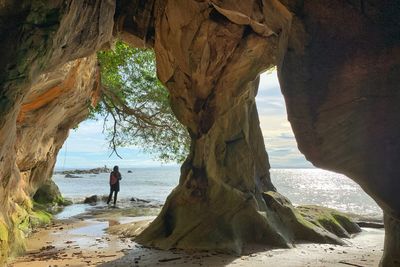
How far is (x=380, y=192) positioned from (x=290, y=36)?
2.50m

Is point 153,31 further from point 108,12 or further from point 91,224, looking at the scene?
point 91,224

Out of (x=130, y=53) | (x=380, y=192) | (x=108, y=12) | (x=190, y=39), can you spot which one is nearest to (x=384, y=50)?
(x=380, y=192)

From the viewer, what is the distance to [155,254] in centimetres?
976

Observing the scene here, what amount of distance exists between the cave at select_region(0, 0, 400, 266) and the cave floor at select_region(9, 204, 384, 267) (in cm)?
60

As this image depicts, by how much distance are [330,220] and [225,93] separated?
18.2 feet

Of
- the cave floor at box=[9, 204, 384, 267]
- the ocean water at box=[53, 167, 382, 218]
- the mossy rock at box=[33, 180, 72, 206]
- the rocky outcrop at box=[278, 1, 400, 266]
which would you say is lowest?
the ocean water at box=[53, 167, 382, 218]

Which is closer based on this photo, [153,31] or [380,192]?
[380,192]

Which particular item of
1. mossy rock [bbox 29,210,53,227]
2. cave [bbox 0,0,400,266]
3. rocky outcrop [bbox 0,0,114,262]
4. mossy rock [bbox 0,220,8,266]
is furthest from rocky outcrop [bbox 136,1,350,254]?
mossy rock [bbox 29,210,53,227]

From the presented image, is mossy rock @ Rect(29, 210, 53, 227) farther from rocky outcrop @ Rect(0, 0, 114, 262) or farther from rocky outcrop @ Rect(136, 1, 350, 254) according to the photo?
rocky outcrop @ Rect(136, 1, 350, 254)

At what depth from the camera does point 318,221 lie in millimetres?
13094

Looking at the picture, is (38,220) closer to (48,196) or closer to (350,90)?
(48,196)

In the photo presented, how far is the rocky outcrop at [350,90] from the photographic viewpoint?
17.0 ft

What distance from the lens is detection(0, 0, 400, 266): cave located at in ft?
17.4

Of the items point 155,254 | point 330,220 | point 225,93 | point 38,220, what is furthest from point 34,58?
point 330,220
